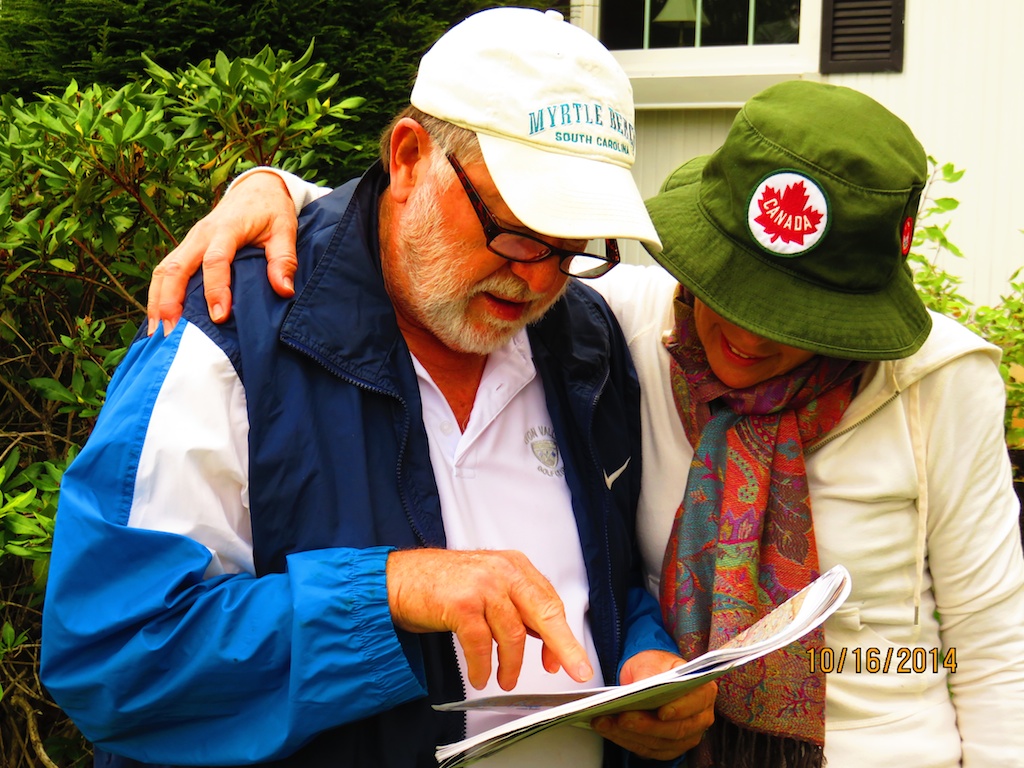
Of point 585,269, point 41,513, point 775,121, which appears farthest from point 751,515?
point 41,513

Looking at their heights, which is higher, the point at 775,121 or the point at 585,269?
the point at 775,121

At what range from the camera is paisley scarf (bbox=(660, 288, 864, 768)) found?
6.95 feet

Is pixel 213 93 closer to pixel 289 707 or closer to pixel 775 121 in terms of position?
pixel 775 121

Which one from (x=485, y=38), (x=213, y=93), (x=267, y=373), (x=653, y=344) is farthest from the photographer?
(x=213, y=93)

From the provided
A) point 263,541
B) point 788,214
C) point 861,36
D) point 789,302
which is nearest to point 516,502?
point 263,541

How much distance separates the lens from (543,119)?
180 cm

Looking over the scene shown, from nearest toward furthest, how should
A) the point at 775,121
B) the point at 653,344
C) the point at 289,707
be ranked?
1. the point at 289,707
2. the point at 775,121
3. the point at 653,344

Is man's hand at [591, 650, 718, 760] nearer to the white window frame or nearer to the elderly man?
the elderly man

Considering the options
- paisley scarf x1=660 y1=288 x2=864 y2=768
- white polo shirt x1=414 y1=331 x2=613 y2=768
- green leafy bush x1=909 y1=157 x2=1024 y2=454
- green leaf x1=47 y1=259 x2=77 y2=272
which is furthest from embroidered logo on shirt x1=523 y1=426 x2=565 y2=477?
green leafy bush x1=909 y1=157 x2=1024 y2=454

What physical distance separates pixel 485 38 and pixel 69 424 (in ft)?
5.64

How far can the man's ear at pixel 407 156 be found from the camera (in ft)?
6.32

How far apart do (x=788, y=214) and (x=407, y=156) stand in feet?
2.37

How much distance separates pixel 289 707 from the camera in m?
1.56
